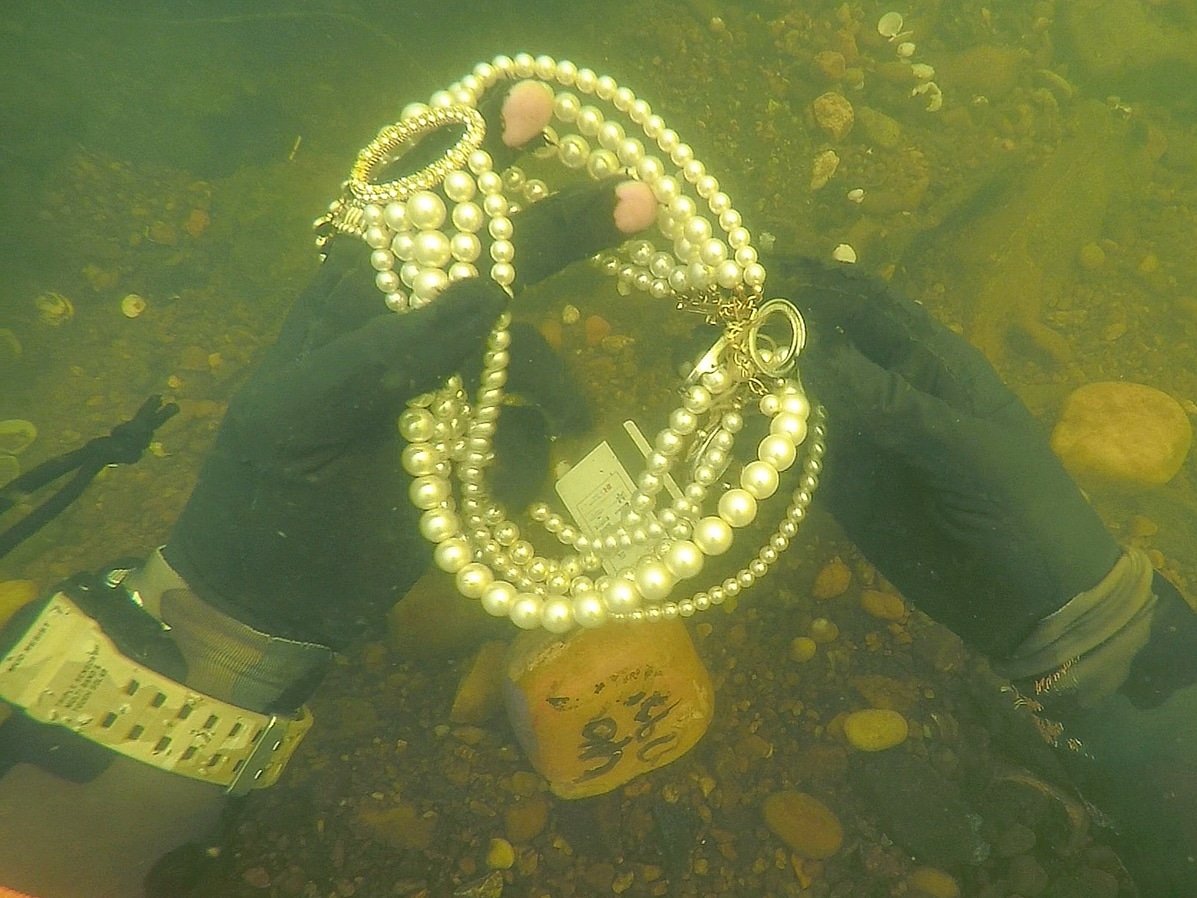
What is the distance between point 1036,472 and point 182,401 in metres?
2.17

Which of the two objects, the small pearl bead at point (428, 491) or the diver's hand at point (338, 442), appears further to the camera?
the small pearl bead at point (428, 491)

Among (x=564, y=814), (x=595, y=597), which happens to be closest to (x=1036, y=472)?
(x=595, y=597)

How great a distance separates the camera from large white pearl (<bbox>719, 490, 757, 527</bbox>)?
1060 mm

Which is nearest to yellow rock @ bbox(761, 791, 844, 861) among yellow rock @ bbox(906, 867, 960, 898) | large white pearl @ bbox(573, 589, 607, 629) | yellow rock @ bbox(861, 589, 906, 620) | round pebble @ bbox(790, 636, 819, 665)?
yellow rock @ bbox(906, 867, 960, 898)

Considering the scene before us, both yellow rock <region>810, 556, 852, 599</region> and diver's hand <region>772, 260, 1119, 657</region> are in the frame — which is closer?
diver's hand <region>772, 260, 1119, 657</region>

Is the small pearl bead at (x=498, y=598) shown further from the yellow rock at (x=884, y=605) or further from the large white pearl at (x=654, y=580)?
the yellow rock at (x=884, y=605)

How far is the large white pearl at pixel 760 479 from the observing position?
1.06 m

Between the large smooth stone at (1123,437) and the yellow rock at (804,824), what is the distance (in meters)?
1.10

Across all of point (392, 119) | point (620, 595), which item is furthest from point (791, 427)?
point (392, 119)

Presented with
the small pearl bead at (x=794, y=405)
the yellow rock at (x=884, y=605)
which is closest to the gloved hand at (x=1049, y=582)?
the small pearl bead at (x=794, y=405)

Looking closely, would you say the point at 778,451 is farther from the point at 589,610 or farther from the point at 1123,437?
the point at 1123,437

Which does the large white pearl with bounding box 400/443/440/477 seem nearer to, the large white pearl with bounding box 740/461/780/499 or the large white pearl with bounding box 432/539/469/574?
the large white pearl with bounding box 432/539/469/574

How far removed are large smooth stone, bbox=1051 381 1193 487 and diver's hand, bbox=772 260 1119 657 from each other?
49 centimetres

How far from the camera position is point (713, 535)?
1.07 metres
